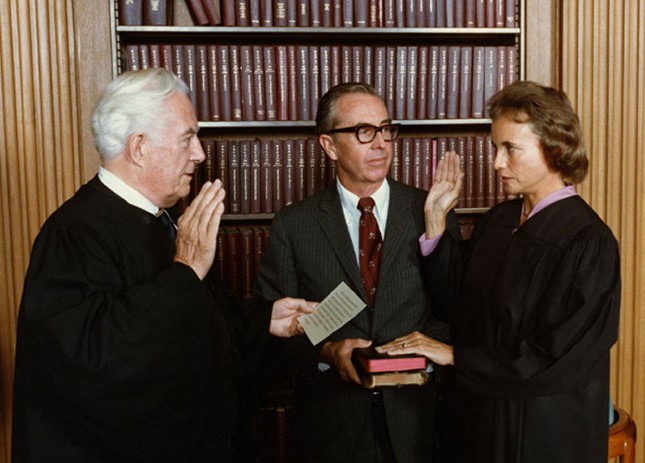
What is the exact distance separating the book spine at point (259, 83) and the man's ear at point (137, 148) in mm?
1301

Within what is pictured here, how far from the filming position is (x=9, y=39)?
2820 mm

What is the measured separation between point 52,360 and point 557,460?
1303mm

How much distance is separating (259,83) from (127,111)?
134cm

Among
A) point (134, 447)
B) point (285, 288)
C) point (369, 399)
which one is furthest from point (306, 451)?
point (134, 447)

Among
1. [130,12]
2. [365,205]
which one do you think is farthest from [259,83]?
[365,205]

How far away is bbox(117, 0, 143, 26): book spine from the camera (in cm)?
290

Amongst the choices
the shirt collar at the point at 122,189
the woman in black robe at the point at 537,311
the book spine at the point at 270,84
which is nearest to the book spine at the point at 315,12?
the book spine at the point at 270,84

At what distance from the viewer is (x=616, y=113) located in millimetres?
3092

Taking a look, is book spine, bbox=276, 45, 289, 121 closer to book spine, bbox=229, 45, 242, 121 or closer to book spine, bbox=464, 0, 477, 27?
book spine, bbox=229, 45, 242, 121

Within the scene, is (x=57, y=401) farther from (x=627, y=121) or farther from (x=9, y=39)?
(x=627, y=121)

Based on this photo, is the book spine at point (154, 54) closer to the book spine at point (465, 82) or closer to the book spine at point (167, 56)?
the book spine at point (167, 56)

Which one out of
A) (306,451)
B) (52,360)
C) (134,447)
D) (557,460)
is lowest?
(306,451)

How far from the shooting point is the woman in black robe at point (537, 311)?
1.81 metres

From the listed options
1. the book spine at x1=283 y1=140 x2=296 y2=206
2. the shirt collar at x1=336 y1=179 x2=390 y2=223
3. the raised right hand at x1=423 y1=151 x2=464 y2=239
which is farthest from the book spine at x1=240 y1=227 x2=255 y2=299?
the raised right hand at x1=423 y1=151 x2=464 y2=239
